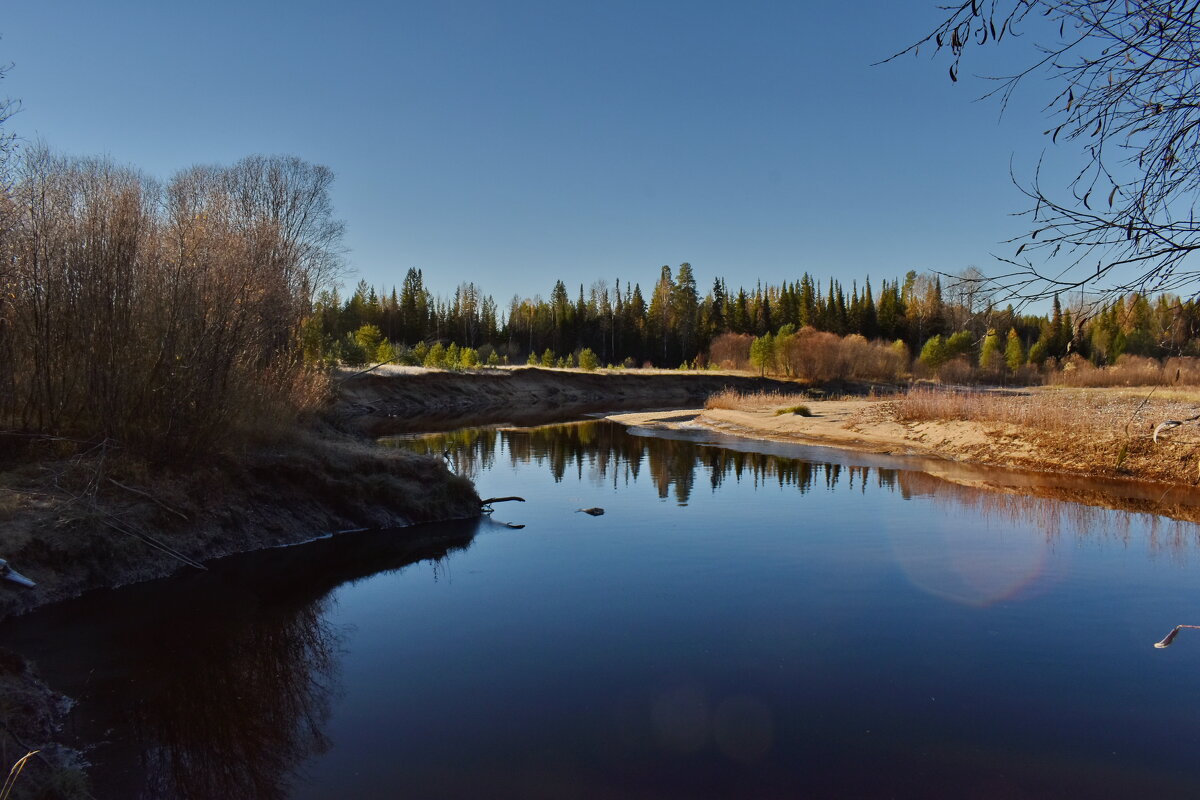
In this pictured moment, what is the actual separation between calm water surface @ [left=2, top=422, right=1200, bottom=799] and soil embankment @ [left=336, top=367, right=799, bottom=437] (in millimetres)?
19575

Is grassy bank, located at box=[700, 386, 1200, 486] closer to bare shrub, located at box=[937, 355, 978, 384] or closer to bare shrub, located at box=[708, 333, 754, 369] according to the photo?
bare shrub, located at box=[937, 355, 978, 384]

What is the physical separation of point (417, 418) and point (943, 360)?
48.7 metres

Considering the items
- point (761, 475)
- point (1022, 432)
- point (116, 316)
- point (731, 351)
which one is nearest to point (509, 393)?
point (731, 351)

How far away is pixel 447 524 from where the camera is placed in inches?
544

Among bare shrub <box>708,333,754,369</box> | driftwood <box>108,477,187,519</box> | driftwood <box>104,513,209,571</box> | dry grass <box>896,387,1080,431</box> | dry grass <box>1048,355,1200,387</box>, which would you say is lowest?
driftwood <box>104,513,209,571</box>

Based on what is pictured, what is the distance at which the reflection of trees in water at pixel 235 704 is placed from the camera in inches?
209

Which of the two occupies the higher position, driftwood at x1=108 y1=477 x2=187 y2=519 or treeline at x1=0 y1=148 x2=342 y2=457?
treeline at x1=0 y1=148 x2=342 y2=457

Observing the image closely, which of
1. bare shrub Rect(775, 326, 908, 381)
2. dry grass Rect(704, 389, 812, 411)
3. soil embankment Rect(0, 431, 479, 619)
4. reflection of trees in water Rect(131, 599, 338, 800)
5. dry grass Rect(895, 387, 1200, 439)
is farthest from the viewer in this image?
bare shrub Rect(775, 326, 908, 381)

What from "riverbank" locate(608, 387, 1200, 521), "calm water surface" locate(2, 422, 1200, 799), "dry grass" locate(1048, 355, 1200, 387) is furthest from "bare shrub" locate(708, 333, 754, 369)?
"calm water surface" locate(2, 422, 1200, 799)

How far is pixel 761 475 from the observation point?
2047cm

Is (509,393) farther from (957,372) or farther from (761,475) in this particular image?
(957,372)

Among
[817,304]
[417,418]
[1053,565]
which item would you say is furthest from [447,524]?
[817,304]

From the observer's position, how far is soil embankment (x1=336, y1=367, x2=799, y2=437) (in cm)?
3933

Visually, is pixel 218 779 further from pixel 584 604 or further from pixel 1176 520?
pixel 1176 520
